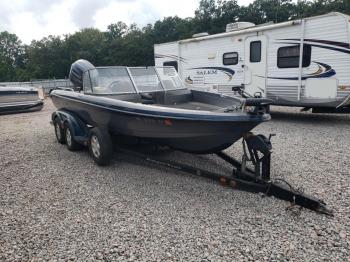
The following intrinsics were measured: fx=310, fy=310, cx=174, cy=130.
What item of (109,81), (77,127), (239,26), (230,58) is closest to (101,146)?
(77,127)

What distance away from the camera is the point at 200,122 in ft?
12.5

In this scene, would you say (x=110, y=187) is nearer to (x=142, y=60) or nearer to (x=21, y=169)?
(x=21, y=169)

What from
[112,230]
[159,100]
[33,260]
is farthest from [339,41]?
[33,260]

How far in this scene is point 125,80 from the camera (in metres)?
5.74

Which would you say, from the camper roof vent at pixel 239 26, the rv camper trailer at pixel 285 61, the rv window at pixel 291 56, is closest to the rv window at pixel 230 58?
the rv camper trailer at pixel 285 61

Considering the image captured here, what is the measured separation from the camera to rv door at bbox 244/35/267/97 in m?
8.96

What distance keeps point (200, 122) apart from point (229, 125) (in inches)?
14.0

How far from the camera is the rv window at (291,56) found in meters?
8.05

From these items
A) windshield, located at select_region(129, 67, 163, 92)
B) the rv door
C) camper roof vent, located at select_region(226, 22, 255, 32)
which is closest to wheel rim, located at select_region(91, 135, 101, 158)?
windshield, located at select_region(129, 67, 163, 92)

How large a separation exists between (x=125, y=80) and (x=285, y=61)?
4.89 metres

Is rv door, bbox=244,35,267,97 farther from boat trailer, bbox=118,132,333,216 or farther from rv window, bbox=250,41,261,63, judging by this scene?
boat trailer, bbox=118,132,333,216

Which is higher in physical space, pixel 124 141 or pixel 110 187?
pixel 124 141

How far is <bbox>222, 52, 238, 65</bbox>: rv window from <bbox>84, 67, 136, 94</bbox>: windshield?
4.84 metres

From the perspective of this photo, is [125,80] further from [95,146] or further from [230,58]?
[230,58]
